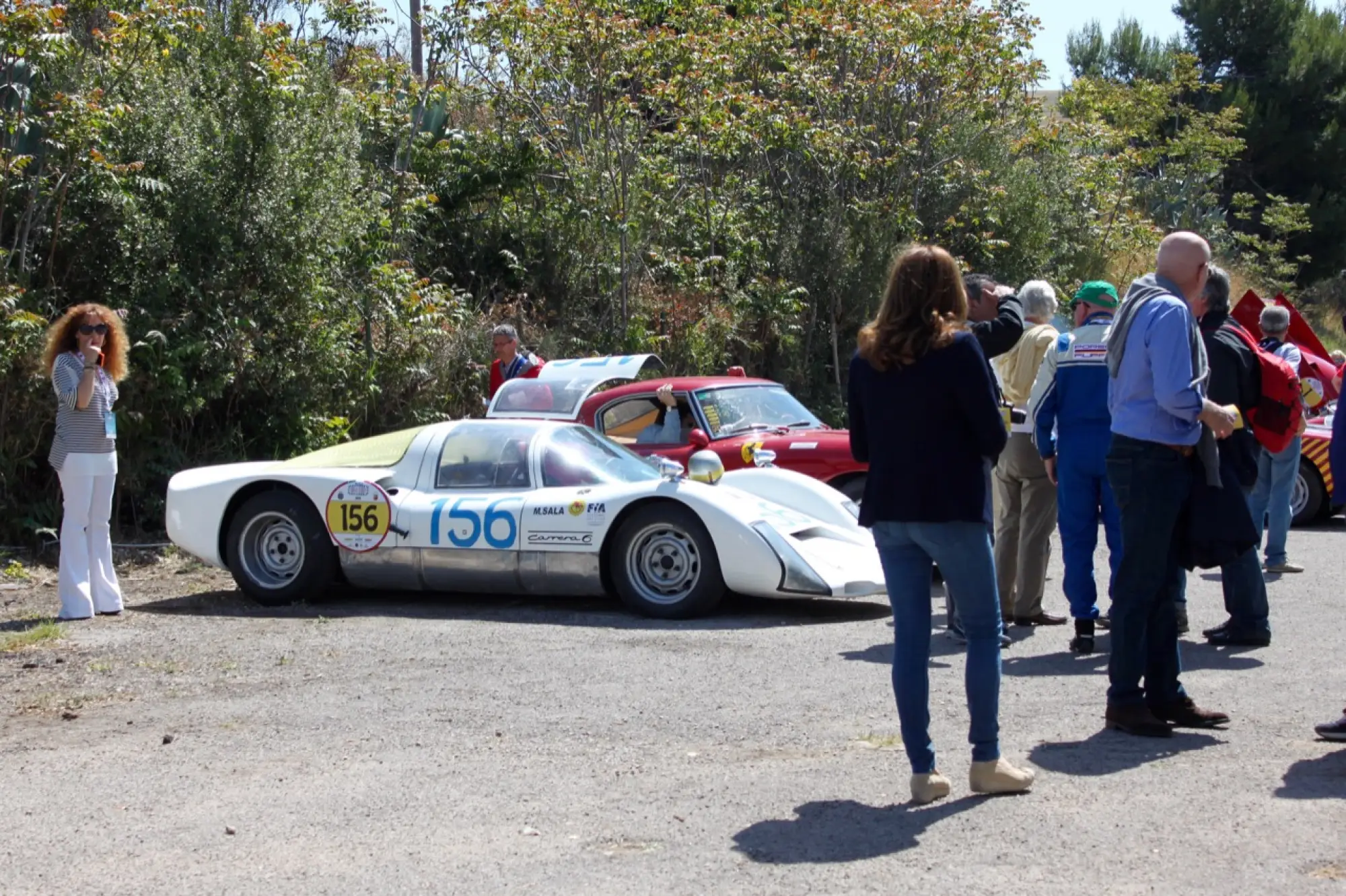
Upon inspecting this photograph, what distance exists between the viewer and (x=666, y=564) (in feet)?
27.8

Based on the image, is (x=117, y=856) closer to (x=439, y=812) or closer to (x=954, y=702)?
(x=439, y=812)

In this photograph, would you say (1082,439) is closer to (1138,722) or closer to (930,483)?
(1138,722)

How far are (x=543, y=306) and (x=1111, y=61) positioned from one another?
30.7 meters

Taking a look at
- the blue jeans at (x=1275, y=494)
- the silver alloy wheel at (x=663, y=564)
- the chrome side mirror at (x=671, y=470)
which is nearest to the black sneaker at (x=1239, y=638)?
the blue jeans at (x=1275, y=494)

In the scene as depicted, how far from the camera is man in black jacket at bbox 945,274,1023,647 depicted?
6871 millimetres

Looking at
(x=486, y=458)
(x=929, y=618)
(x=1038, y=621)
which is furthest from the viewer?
(x=486, y=458)

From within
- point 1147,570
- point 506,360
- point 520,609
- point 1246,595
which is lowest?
point 520,609

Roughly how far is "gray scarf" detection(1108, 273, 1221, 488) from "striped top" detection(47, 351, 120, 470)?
616 centimetres

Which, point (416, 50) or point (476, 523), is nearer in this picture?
point (476, 523)

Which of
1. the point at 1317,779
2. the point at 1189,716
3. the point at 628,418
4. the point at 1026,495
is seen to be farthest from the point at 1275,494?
the point at 1317,779

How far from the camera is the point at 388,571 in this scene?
905cm

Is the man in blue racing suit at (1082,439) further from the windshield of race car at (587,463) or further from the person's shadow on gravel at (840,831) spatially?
the person's shadow on gravel at (840,831)

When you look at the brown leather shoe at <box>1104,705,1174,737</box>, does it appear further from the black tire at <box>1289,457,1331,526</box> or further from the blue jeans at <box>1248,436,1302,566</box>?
the black tire at <box>1289,457,1331,526</box>

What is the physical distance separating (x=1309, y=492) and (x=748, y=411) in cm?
577
